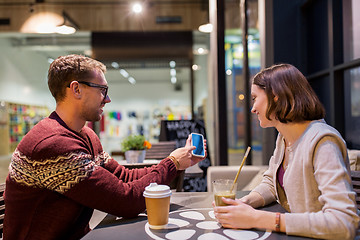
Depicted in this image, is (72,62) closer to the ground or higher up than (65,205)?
higher up

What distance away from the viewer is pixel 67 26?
23.4 feet

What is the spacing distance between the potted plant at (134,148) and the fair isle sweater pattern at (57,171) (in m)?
1.60

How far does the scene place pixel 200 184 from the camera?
431 centimetres

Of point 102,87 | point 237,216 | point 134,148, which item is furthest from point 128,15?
point 237,216

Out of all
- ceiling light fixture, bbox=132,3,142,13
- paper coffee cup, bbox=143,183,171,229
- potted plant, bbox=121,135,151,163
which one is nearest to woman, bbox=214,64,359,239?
paper coffee cup, bbox=143,183,171,229

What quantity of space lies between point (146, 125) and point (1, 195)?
1057 centimetres

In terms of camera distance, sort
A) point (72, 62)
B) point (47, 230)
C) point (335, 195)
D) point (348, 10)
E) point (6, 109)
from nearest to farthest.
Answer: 1. point (335, 195)
2. point (47, 230)
3. point (72, 62)
4. point (348, 10)
5. point (6, 109)

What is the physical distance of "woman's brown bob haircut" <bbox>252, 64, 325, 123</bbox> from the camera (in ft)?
4.02

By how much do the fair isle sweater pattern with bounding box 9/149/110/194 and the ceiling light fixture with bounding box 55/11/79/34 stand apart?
21.8 ft

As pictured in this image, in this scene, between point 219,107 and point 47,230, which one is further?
point 219,107

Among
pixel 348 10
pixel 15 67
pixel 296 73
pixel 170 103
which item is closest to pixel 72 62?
pixel 296 73

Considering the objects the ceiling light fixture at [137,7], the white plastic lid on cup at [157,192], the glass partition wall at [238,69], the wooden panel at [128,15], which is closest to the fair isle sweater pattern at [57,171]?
the white plastic lid on cup at [157,192]

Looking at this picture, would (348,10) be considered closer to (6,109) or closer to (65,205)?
(65,205)

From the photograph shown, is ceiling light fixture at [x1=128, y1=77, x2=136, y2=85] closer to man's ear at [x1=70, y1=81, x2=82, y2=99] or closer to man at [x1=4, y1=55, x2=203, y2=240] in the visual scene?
man's ear at [x1=70, y1=81, x2=82, y2=99]
